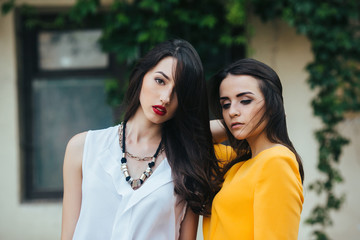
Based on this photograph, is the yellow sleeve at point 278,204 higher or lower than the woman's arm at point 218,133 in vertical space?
lower

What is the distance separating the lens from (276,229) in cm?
142

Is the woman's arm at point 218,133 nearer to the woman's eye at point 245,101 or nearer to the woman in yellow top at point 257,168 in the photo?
the woman in yellow top at point 257,168

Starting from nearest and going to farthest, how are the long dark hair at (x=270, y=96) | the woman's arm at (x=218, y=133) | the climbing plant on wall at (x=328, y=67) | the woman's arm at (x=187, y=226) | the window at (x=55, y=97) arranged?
1. the long dark hair at (x=270, y=96)
2. the woman's arm at (x=187, y=226)
3. the woman's arm at (x=218, y=133)
4. the climbing plant on wall at (x=328, y=67)
5. the window at (x=55, y=97)

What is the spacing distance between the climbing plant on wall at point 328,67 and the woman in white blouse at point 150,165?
73.6 inches

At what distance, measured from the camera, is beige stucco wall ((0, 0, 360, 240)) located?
12.2ft

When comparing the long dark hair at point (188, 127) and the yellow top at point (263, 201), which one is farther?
the long dark hair at point (188, 127)

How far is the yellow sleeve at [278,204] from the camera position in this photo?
4.66ft

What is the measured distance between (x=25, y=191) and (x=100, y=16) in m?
1.89

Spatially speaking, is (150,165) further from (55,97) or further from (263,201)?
(55,97)

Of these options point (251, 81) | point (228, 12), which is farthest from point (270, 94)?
point (228, 12)

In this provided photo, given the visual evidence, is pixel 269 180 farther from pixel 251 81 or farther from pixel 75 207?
pixel 75 207

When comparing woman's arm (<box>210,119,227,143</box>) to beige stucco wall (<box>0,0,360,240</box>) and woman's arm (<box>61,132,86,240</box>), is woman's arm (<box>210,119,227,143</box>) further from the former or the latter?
beige stucco wall (<box>0,0,360,240</box>)

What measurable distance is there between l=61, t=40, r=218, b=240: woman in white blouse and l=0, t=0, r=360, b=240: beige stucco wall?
200cm

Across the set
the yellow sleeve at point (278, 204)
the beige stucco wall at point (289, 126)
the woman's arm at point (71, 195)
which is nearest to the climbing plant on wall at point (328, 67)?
the beige stucco wall at point (289, 126)
